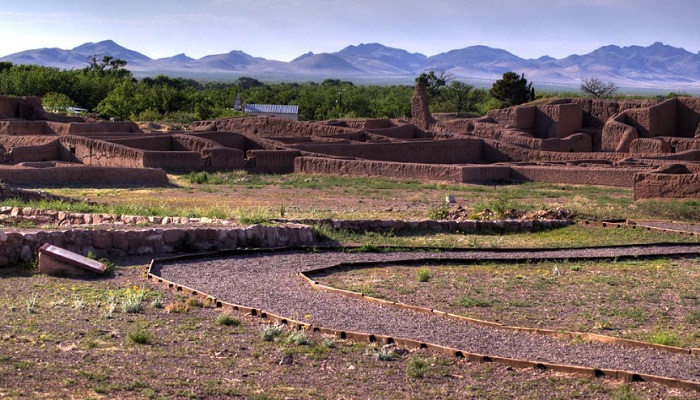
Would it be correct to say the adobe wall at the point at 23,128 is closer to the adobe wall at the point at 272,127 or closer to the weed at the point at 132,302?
the adobe wall at the point at 272,127

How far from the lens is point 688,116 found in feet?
141

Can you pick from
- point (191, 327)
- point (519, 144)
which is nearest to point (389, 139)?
point (519, 144)

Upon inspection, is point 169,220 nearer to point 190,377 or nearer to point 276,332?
point 276,332

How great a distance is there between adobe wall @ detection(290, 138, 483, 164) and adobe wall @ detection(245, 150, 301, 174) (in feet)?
5.09

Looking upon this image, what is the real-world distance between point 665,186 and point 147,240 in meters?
15.4

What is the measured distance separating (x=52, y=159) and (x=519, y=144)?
17974mm

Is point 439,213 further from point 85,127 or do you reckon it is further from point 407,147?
point 85,127

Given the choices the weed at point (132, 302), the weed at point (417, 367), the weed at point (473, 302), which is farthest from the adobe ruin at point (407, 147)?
the weed at point (417, 367)

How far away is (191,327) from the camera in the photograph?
977cm

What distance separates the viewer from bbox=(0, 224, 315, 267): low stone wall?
12.7 metres

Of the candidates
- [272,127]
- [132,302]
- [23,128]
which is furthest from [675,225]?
[23,128]

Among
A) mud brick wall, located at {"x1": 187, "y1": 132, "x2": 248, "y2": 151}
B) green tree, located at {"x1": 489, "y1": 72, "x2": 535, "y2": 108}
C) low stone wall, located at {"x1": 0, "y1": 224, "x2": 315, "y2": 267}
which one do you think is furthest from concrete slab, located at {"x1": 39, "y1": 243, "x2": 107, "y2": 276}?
green tree, located at {"x1": 489, "y1": 72, "x2": 535, "y2": 108}

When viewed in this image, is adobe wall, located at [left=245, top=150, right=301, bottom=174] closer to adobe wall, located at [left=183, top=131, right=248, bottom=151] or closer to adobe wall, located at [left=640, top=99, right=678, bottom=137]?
adobe wall, located at [left=183, top=131, right=248, bottom=151]

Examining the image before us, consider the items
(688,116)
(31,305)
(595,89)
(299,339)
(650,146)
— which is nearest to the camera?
(299,339)
